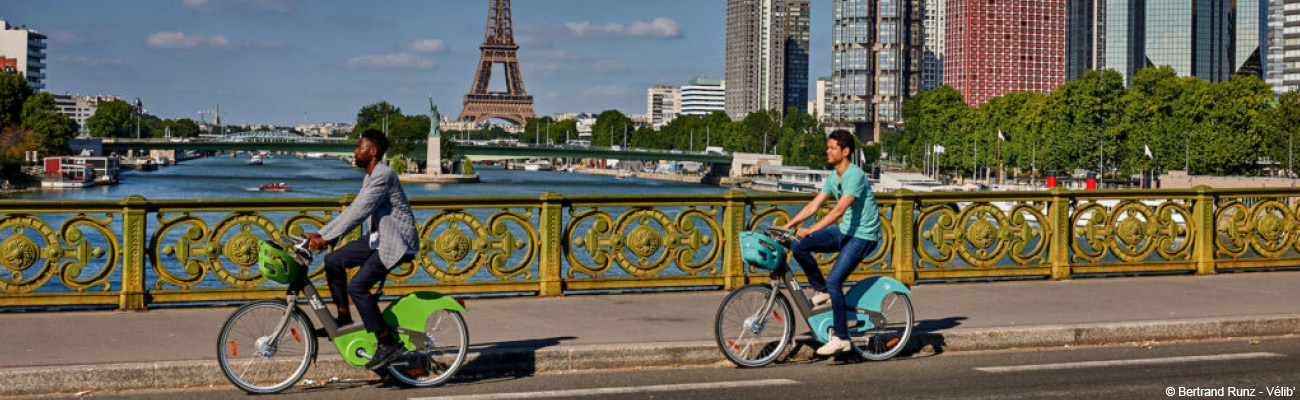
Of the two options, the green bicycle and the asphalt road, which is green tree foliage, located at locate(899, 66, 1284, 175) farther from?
the green bicycle

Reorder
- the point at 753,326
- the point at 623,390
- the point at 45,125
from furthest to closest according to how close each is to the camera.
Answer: the point at 45,125
the point at 753,326
the point at 623,390

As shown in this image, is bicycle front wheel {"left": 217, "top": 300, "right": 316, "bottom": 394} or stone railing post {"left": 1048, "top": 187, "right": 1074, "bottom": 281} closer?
bicycle front wheel {"left": 217, "top": 300, "right": 316, "bottom": 394}

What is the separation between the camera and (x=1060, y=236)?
1535 centimetres

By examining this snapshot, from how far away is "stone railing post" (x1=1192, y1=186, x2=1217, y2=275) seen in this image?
16125mm

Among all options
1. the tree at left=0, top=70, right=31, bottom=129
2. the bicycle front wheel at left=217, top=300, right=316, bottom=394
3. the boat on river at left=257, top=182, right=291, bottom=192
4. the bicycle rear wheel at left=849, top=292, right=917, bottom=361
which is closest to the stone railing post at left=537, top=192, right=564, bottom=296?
the bicycle rear wheel at left=849, top=292, right=917, bottom=361

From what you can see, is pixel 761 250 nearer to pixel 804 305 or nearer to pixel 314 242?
pixel 804 305

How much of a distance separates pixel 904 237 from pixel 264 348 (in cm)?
769

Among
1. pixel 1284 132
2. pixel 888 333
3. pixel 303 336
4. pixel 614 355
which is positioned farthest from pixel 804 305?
pixel 1284 132

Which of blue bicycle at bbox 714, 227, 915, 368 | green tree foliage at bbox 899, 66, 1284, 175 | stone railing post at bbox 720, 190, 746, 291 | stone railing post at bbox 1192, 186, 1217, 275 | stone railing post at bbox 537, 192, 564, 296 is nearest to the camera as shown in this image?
blue bicycle at bbox 714, 227, 915, 368

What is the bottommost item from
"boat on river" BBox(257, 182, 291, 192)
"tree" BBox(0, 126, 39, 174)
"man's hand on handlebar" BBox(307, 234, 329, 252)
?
"boat on river" BBox(257, 182, 291, 192)

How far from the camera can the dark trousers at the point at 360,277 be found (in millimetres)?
8953

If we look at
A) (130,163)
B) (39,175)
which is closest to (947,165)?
(39,175)

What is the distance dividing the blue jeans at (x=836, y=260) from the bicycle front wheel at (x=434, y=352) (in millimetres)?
2466

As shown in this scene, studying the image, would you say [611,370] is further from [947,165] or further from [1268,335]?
[947,165]
